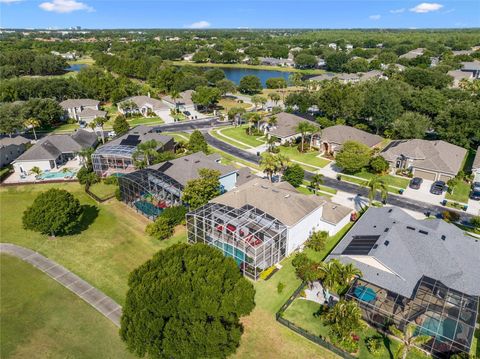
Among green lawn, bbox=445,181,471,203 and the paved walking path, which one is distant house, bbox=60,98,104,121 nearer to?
the paved walking path

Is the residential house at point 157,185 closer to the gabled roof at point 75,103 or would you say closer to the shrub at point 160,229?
the shrub at point 160,229

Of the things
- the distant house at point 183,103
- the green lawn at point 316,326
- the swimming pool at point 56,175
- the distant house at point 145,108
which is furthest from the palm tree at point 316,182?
the distant house at point 183,103

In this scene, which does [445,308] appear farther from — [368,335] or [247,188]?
[247,188]

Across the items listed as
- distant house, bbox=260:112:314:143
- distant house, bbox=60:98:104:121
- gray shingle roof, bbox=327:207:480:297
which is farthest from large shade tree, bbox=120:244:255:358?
distant house, bbox=60:98:104:121

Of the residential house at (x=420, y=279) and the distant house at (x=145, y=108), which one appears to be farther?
the distant house at (x=145, y=108)

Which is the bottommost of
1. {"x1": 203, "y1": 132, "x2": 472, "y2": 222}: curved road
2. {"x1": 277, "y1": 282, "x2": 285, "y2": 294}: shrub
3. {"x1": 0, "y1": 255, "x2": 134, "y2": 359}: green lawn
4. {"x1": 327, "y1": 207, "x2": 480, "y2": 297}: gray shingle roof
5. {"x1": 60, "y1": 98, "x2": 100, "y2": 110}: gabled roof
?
{"x1": 0, "y1": 255, "x2": 134, "y2": 359}: green lawn

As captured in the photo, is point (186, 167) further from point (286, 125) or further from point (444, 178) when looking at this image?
point (444, 178)

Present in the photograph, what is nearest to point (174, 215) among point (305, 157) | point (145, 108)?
point (305, 157)
